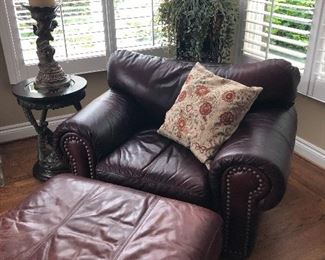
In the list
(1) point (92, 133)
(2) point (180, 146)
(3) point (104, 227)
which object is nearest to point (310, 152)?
(2) point (180, 146)

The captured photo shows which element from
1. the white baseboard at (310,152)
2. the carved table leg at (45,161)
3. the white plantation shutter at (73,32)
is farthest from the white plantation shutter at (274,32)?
the carved table leg at (45,161)

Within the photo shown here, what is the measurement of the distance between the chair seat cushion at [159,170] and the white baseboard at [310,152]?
1169 millimetres

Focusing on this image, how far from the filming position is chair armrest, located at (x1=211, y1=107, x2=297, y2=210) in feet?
4.78

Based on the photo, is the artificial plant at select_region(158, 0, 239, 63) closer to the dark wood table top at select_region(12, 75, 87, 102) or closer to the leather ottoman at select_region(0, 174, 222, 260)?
the dark wood table top at select_region(12, 75, 87, 102)

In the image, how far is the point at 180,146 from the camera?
74.4 inches

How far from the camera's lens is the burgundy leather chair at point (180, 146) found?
4.99 feet

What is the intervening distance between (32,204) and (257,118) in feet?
3.71

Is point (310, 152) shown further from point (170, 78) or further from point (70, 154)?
point (70, 154)

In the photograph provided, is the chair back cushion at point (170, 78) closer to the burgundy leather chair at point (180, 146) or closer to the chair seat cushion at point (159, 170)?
the burgundy leather chair at point (180, 146)

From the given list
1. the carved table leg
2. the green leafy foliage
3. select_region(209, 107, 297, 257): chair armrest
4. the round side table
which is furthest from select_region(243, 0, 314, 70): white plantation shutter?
the carved table leg

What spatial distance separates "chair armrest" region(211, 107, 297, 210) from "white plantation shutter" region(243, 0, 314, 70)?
842 mm

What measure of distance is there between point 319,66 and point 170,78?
1.00m

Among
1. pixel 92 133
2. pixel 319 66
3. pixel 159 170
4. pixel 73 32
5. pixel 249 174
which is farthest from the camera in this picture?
pixel 73 32

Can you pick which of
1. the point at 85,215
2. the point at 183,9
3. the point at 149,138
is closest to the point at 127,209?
the point at 85,215
